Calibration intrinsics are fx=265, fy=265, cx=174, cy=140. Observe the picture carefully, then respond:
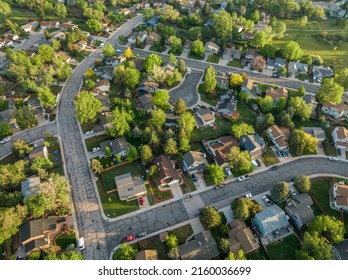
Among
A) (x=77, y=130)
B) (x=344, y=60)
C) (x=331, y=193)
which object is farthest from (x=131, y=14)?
(x=331, y=193)

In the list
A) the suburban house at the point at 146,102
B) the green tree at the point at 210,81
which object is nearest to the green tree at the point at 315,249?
the green tree at the point at 210,81

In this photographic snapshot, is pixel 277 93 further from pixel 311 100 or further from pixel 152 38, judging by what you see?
pixel 152 38

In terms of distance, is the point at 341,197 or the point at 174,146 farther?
the point at 174,146

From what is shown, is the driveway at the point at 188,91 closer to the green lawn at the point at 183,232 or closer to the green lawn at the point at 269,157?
the green lawn at the point at 269,157

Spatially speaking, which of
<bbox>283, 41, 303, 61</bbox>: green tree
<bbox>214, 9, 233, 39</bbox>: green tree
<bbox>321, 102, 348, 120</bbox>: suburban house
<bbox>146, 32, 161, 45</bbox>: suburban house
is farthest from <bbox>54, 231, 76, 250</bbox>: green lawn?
<bbox>214, 9, 233, 39</bbox>: green tree

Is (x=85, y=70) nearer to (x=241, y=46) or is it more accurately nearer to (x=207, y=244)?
(x=241, y=46)

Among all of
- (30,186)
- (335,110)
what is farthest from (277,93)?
(30,186)
